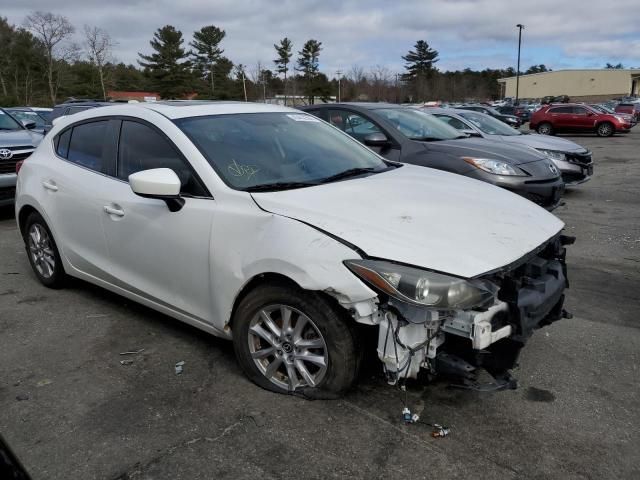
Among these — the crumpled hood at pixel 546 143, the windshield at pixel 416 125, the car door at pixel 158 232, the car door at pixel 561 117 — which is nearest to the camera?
the car door at pixel 158 232

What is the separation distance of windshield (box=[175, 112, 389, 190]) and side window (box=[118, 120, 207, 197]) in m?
0.15

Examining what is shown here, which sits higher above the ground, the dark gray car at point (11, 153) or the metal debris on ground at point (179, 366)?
the dark gray car at point (11, 153)

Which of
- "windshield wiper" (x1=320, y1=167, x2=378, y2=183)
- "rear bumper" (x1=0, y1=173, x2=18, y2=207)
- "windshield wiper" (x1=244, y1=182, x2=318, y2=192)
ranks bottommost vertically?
"rear bumper" (x1=0, y1=173, x2=18, y2=207)

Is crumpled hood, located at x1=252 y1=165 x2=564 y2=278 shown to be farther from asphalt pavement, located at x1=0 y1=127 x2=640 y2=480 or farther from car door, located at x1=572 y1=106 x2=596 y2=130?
car door, located at x1=572 y1=106 x2=596 y2=130

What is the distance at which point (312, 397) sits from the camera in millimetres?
2934

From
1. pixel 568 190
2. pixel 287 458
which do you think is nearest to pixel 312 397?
pixel 287 458

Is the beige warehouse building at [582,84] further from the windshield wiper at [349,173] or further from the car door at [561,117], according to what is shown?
the windshield wiper at [349,173]

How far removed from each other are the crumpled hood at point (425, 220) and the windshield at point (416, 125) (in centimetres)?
378

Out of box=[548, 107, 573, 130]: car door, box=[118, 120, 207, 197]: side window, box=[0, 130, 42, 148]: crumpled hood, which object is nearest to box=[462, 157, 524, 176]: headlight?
box=[118, 120, 207, 197]: side window

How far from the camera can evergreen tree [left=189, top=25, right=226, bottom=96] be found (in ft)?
228

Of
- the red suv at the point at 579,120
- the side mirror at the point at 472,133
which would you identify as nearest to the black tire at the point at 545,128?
the red suv at the point at 579,120

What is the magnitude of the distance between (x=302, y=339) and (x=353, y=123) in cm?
482

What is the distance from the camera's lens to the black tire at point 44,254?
4.63 m

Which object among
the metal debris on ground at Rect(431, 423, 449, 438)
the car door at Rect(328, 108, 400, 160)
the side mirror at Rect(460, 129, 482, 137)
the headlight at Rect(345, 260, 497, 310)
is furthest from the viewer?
the side mirror at Rect(460, 129, 482, 137)
